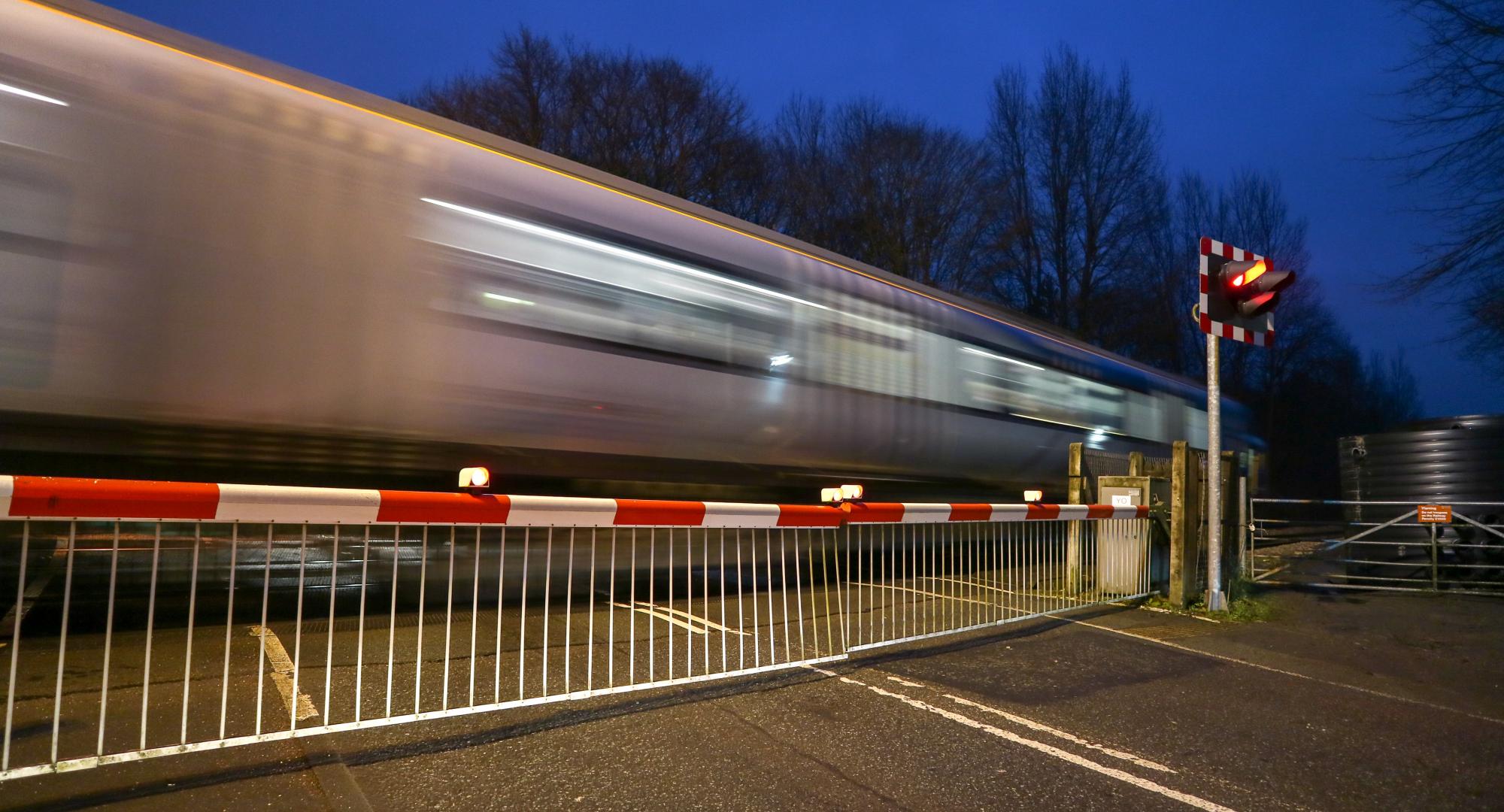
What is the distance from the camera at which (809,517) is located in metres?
5.13

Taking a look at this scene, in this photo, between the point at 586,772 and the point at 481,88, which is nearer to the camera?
the point at 586,772

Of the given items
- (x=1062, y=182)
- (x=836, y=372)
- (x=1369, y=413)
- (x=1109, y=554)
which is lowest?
(x=1109, y=554)

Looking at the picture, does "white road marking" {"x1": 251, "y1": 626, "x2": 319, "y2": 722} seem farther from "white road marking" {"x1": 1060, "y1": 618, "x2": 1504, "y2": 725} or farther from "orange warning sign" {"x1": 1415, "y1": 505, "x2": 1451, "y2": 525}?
"orange warning sign" {"x1": 1415, "y1": 505, "x2": 1451, "y2": 525}

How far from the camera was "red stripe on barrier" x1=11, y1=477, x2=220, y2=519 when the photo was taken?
9.14 ft

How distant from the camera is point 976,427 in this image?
39.9ft

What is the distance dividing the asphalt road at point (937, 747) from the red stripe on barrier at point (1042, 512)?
3.08 feet

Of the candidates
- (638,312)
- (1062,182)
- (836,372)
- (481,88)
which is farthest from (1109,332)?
(638,312)

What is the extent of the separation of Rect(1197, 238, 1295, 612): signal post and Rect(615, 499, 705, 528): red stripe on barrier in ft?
17.1

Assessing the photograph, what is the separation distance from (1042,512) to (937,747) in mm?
3000

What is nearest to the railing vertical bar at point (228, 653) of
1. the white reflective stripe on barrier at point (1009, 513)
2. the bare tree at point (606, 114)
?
the white reflective stripe on barrier at point (1009, 513)

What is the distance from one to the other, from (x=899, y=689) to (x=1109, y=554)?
3.80 metres

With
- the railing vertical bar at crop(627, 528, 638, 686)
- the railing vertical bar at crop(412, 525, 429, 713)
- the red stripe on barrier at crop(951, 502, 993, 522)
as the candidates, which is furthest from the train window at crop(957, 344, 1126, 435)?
the railing vertical bar at crop(412, 525, 429, 713)

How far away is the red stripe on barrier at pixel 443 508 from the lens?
3557 millimetres

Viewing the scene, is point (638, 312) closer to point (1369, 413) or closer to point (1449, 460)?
point (1449, 460)
